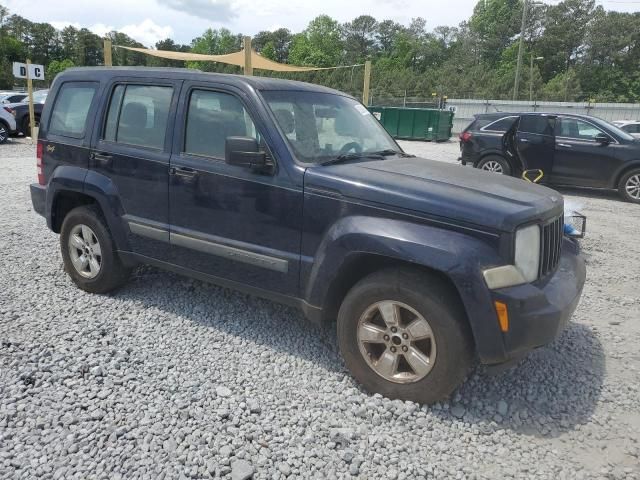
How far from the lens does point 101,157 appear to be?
14.5 feet

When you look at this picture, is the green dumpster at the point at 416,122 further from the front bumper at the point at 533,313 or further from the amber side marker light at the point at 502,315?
the amber side marker light at the point at 502,315

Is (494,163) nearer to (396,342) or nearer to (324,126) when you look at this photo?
(324,126)

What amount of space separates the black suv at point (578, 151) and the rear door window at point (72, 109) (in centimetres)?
783

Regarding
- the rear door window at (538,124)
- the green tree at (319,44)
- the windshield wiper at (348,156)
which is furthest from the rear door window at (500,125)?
the green tree at (319,44)

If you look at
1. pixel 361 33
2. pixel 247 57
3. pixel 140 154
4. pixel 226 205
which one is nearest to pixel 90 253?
pixel 140 154

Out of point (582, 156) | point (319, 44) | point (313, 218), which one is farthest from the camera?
point (319, 44)

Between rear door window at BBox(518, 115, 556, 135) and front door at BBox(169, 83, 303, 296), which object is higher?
rear door window at BBox(518, 115, 556, 135)

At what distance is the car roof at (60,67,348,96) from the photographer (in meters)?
3.86

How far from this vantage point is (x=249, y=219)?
3674mm

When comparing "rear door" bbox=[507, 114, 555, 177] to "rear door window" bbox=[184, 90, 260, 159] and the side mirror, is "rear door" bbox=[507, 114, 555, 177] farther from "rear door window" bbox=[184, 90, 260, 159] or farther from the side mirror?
the side mirror

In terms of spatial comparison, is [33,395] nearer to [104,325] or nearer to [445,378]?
[104,325]

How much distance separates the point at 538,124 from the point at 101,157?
939cm

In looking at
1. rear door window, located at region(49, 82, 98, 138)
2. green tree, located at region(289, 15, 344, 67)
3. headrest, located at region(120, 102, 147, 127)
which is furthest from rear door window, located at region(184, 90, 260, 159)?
green tree, located at region(289, 15, 344, 67)

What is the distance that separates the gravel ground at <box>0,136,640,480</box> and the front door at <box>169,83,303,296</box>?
1.99 feet
